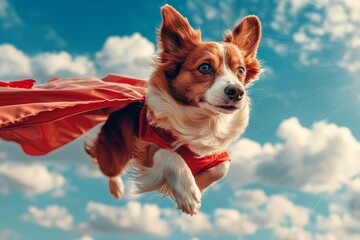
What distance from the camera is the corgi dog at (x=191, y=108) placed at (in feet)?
16.9

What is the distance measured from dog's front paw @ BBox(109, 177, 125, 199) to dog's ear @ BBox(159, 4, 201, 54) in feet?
8.46

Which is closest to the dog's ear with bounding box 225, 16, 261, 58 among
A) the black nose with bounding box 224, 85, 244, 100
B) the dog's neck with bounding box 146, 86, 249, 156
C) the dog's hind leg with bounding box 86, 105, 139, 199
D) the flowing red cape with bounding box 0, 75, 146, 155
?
the dog's neck with bounding box 146, 86, 249, 156

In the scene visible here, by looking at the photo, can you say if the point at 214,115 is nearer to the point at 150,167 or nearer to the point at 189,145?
the point at 189,145

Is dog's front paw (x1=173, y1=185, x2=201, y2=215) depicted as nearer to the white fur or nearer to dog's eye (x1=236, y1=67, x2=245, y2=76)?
the white fur

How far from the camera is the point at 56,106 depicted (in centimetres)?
601

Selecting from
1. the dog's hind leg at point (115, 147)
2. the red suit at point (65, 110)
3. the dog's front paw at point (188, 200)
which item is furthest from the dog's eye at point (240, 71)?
the dog's hind leg at point (115, 147)

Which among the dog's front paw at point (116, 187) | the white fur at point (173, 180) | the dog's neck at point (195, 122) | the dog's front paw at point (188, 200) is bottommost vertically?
the dog's front paw at point (188, 200)

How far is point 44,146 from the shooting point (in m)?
7.38

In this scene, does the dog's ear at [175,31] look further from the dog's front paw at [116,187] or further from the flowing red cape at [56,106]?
the dog's front paw at [116,187]

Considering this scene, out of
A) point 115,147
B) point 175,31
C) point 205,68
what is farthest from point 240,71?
point 115,147

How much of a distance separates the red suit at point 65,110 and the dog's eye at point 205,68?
31.6 inches

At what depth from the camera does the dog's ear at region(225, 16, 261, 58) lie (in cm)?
582

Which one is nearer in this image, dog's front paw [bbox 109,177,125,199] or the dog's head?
the dog's head

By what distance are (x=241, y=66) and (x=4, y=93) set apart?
2811 millimetres
